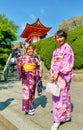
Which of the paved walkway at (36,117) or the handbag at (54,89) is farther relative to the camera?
the paved walkway at (36,117)

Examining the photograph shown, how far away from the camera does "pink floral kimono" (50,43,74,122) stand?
3955 mm

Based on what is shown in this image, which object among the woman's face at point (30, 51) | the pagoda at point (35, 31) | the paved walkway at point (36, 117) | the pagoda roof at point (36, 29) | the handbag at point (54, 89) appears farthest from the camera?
the pagoda roof at point (36, 29)

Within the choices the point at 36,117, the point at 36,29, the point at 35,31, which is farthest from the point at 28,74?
the point at 36,29

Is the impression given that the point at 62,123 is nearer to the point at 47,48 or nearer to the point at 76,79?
the point at 76,79

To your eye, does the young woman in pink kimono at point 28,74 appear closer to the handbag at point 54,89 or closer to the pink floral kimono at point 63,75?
the pink floral kimono at point 63,75

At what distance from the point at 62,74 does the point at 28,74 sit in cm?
119

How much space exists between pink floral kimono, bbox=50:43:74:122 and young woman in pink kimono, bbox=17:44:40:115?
3.26ft

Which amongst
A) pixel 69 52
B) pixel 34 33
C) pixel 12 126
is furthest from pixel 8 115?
pixel 34 33

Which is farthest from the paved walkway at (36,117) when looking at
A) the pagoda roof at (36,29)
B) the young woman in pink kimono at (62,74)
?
the pagoda roof at (36,29)

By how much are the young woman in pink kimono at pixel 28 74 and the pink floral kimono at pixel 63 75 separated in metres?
0.99

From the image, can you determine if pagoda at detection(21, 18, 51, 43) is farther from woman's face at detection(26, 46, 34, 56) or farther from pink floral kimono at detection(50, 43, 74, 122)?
pink floral kimono at detection(50, 43, 74, 122)

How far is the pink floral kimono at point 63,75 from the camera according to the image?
3955 millimetres

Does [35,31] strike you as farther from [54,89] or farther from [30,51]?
[54,89]

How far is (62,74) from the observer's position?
399 cm
